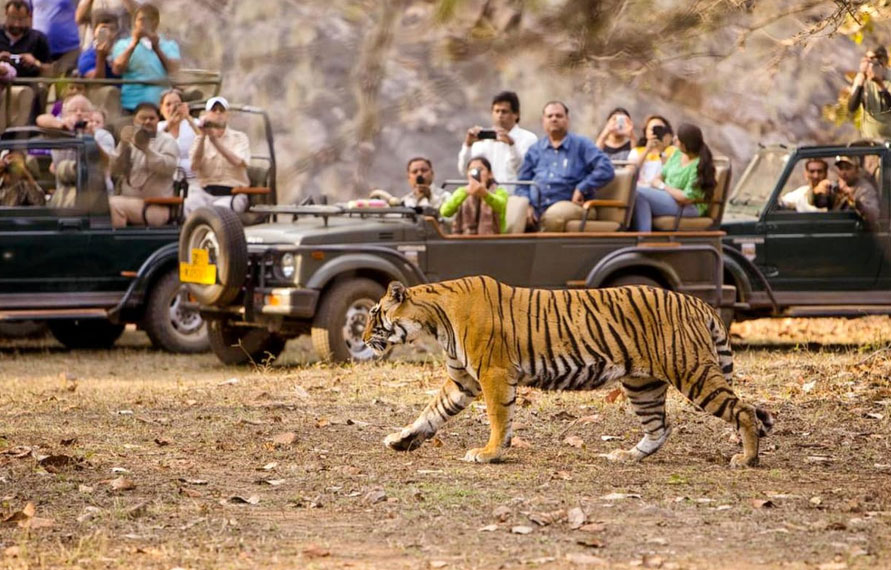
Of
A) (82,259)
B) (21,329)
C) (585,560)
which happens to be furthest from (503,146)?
(585,560)

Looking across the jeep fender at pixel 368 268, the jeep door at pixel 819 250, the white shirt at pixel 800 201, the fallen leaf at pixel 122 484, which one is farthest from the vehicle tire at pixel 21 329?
the fallen leaf at pixel 122 484

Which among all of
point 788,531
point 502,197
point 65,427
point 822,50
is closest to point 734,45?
point 788,531

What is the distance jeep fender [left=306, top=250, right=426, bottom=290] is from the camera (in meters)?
13.2

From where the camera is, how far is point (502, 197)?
13.6 metres

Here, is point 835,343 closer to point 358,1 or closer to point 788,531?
point 788,531

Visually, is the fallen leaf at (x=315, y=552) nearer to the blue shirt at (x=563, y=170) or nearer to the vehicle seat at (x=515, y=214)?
the vehicle seat at (x=515, y=214)

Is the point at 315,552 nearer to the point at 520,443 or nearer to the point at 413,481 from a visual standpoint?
the point at 413,481

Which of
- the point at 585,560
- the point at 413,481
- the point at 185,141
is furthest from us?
the point at 185,141

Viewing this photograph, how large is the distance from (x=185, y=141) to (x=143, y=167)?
0.59 m

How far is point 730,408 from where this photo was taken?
817cm

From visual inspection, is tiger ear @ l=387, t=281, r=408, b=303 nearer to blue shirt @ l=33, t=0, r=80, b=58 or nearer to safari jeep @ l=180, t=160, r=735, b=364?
blue shirt @ l=33, t=0, r=80, b=58

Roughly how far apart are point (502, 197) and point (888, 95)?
3.22m

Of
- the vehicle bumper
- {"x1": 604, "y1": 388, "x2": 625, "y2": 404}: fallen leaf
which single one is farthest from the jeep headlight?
{"x1": 604, "y1": 388, "x2": 625, "y2": 404}: fallen leaf

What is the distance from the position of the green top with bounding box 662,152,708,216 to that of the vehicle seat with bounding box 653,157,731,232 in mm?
77
